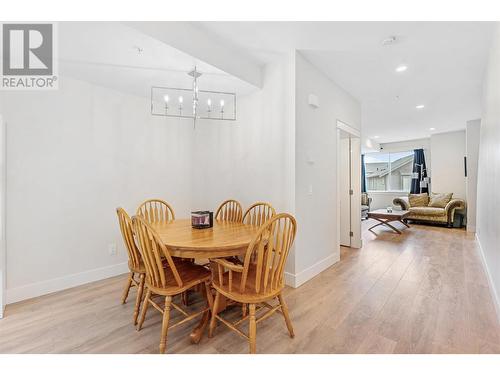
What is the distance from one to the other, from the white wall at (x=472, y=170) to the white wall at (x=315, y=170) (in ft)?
13.4

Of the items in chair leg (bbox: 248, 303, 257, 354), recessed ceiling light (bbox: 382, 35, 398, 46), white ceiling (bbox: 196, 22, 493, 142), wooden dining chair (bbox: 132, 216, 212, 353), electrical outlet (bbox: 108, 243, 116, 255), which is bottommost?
chair leg (bbox: 248, 303, 257, 354)

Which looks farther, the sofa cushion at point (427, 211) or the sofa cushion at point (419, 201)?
the sofa cushion at point (419, 201)

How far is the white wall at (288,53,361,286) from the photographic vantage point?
269cm

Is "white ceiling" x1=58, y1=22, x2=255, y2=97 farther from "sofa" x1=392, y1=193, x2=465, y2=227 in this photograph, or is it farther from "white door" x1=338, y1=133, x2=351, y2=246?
"sofa" x1=392, y1=193, x2=465, y2=227

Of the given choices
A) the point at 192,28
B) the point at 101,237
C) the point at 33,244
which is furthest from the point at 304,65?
the point at 33,244

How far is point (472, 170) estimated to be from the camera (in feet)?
17.9

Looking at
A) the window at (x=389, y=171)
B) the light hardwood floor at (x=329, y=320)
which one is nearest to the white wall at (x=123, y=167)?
the light hardwood floor at (x=329, y=320)

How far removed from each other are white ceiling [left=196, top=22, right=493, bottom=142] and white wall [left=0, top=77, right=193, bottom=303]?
65.9 inches

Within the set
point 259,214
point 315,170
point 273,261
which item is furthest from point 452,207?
point 273,261

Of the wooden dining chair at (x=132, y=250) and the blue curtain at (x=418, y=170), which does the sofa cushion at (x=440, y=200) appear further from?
the wooden dining chair at (x=132, y=250)

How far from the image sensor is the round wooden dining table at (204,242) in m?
1.66

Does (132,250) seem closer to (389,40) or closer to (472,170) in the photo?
(389,40)

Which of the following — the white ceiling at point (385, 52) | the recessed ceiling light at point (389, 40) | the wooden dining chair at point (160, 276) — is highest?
the white ceiling at point (385, 52)

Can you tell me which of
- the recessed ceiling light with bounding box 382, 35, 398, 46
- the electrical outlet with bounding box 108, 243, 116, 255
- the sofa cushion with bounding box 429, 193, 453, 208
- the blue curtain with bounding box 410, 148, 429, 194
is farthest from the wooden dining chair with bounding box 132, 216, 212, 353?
the blue curtain with bounding box 410, 148, 429, 194
